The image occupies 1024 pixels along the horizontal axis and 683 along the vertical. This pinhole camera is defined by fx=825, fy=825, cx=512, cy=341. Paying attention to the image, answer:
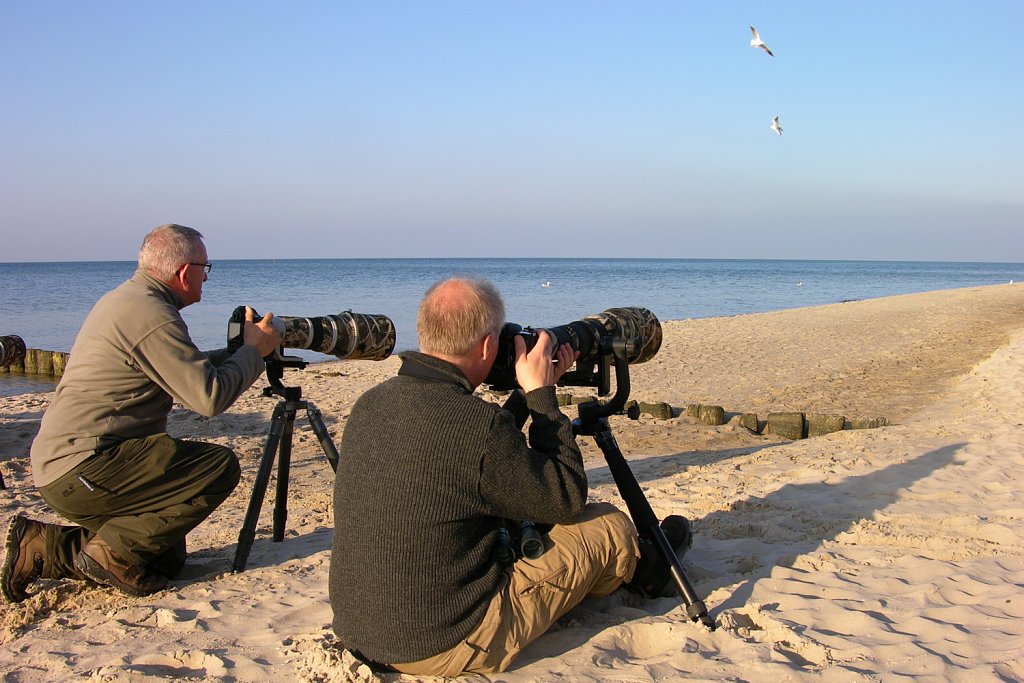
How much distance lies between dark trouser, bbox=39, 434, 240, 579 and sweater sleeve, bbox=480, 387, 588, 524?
1.60 meters

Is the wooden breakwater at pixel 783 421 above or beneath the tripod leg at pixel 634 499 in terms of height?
beneath

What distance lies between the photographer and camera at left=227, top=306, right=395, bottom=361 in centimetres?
352

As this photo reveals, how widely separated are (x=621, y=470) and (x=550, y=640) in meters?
0.69

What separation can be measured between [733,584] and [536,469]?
1.40 metres

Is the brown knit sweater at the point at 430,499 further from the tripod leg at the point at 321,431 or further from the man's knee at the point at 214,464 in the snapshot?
the tripod leg at the point at 321,431

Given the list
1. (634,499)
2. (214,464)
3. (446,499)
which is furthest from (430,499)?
(214,464)

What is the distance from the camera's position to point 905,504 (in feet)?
14.6

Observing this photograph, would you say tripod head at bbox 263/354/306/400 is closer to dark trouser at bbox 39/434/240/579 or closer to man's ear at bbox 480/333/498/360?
dark trouser at bbox 39/434/240/579

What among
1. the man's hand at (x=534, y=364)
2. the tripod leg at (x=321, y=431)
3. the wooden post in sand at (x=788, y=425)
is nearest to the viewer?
the man's hand at (x=534, y=364)

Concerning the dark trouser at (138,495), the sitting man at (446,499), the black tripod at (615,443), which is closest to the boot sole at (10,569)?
the dark trouser at (138,495)

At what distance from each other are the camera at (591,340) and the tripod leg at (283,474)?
52.0 inches

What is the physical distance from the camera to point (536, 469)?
2471 mm

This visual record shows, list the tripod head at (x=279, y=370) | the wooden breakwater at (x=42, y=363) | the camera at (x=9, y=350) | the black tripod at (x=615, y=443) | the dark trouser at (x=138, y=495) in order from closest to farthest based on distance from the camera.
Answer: the black tripod at (x=615, y=443), the dark trouser at (x=138, y=495), the tripod head at (x=279, y=370), the camera at (x=9, y=350), the wooden breakwater at (x=42, y=363)

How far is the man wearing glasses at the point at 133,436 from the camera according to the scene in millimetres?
3266
